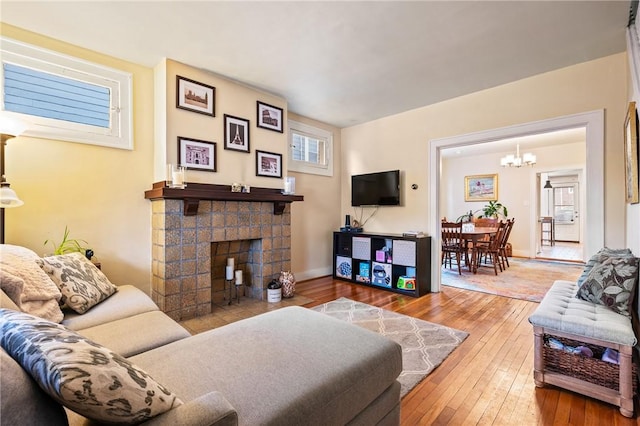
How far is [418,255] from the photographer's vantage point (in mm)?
3781

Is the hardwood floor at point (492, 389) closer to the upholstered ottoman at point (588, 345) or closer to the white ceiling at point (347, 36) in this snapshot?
the upholstered ottoman at point (588, 345)

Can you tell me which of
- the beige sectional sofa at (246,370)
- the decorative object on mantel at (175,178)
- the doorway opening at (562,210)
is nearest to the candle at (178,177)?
the decorative object on mantel at (175,178)

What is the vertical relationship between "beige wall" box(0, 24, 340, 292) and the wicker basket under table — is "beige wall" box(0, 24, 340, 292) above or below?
above

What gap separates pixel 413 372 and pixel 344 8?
8.84 feet

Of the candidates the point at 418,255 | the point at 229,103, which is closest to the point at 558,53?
the point at 418,255

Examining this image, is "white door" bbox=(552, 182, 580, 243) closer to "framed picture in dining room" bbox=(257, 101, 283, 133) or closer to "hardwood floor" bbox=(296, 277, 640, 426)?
"hardwood floor" bbox=(296, 277, 640, 426)

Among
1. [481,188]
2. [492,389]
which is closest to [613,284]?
[492,389]

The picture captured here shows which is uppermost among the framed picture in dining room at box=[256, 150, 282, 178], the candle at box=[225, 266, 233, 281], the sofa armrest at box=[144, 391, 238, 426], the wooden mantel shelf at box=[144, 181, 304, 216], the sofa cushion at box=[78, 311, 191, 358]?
the framed picture in dining room at box=[256, 150, 282, 178]

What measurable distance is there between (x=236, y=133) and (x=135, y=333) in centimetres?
241

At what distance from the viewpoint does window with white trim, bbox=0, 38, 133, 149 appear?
7.75ft

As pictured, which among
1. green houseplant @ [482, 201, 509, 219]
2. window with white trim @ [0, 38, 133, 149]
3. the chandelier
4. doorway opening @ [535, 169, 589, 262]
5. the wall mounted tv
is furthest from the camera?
doorway opening @ [535, 169, 589, 262]

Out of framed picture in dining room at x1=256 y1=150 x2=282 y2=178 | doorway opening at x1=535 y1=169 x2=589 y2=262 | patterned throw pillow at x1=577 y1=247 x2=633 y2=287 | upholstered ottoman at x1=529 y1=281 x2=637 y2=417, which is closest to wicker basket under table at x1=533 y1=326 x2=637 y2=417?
upholstered ottoman at x1=529 y1=281 x2=637 y2=417

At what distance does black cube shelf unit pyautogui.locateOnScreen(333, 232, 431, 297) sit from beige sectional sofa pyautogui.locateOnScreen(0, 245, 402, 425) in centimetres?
246

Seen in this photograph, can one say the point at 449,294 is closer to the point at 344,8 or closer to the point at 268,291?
the point at 268,291
